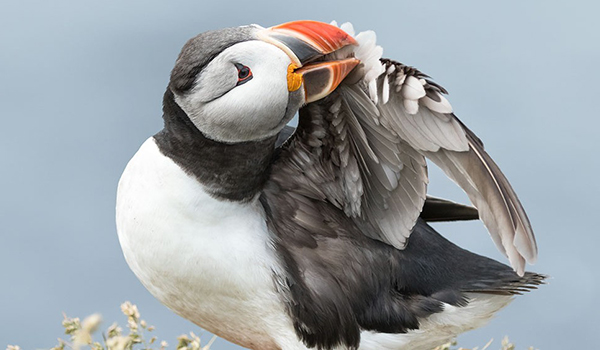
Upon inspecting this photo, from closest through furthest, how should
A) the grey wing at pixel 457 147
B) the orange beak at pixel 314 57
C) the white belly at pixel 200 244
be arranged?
1. the grey wing at pixel 457 147
2. the orange beak at pixel 314 57
3. the white belly at pixel 200 244

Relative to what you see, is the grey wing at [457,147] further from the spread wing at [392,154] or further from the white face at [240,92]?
the white face at [240,92]

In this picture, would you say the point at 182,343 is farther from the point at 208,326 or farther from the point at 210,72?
the point at 210,72

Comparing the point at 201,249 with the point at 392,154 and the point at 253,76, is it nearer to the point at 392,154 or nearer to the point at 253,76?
the point at 253,76

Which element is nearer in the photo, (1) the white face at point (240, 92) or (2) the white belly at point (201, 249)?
(1) the white face at point (240, 92)

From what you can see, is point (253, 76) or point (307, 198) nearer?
point (253, 76)

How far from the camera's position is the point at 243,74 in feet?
12.7

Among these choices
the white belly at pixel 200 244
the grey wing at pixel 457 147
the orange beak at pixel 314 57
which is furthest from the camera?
the white belly at pixel 200 244

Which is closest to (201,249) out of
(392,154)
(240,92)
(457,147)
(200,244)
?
(200,244)

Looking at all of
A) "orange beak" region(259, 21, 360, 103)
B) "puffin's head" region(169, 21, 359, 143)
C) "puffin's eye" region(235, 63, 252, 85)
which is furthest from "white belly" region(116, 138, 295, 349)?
"orange beak" region(259, 21, 360, 103)

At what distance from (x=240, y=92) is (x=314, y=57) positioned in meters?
0.37

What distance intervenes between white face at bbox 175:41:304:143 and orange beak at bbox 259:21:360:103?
40 millimetres

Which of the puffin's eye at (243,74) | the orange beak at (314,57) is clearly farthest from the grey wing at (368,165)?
the puffin's eye at (243,74)

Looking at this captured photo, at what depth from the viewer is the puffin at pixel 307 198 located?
3.84 meters

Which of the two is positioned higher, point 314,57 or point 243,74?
point 314,57
